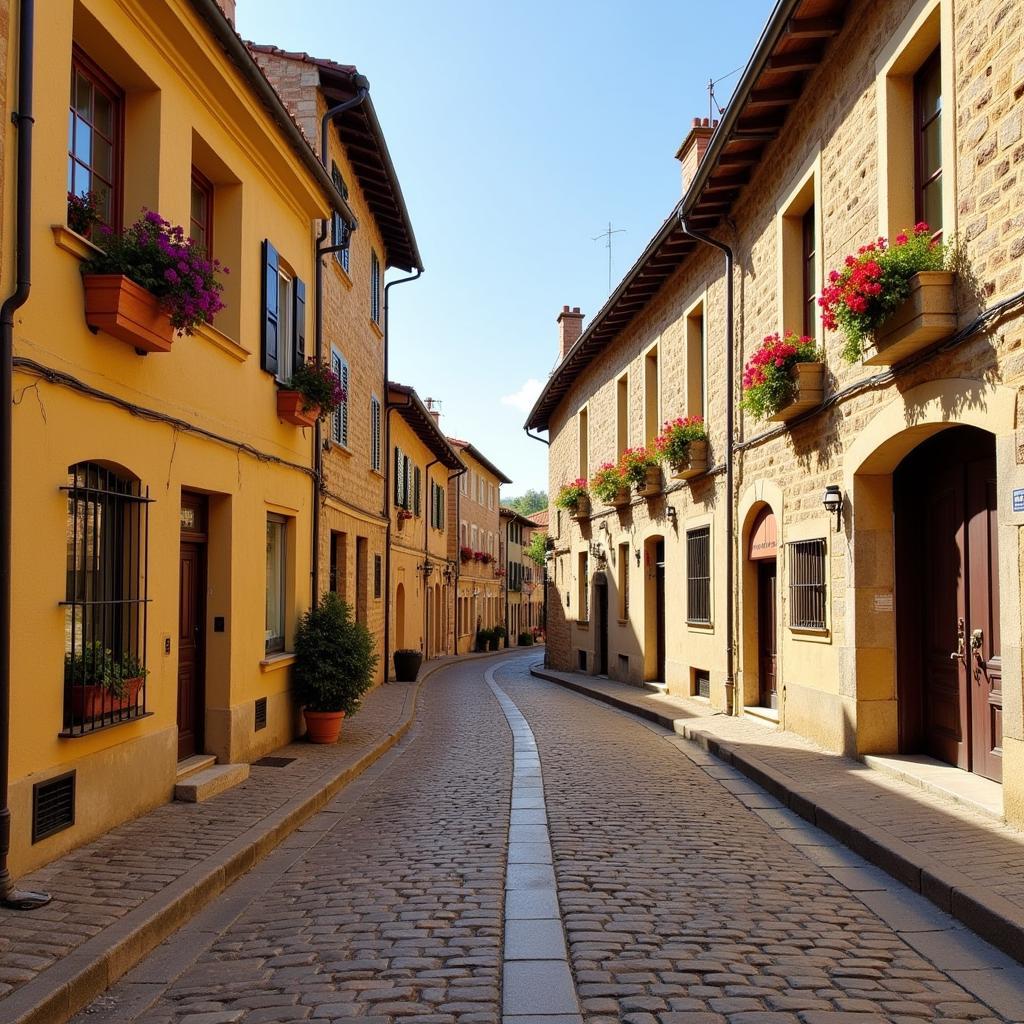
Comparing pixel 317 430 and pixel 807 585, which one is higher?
pixel 317 430

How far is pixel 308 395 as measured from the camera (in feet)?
33.7

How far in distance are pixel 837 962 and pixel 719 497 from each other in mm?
9476

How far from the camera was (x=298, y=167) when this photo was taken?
9.96 m

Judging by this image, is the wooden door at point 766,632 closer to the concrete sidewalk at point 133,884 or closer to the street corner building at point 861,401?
the street corner building at point 861,401

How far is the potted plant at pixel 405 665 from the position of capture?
65.9 ft

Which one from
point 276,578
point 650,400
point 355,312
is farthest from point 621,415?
point 276,578

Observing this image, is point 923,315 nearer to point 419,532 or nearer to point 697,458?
point 697,458

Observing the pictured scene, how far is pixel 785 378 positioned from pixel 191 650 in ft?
19.9

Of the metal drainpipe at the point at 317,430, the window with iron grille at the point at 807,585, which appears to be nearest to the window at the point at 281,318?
the metal drainpipe at the point at 317,430

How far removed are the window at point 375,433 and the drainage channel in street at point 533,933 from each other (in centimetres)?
1053

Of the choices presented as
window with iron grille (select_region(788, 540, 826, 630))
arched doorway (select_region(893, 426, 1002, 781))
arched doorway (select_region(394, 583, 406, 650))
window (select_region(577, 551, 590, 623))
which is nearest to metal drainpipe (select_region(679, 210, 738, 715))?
window with iron grille (select_region(788, 540, 826, 630))

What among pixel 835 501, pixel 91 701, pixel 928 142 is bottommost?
pixel 91 701

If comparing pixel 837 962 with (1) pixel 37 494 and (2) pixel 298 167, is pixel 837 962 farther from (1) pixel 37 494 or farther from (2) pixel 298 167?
(2) pixel 298 167

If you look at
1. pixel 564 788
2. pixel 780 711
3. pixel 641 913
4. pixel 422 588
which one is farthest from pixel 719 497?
pixel 422 588
